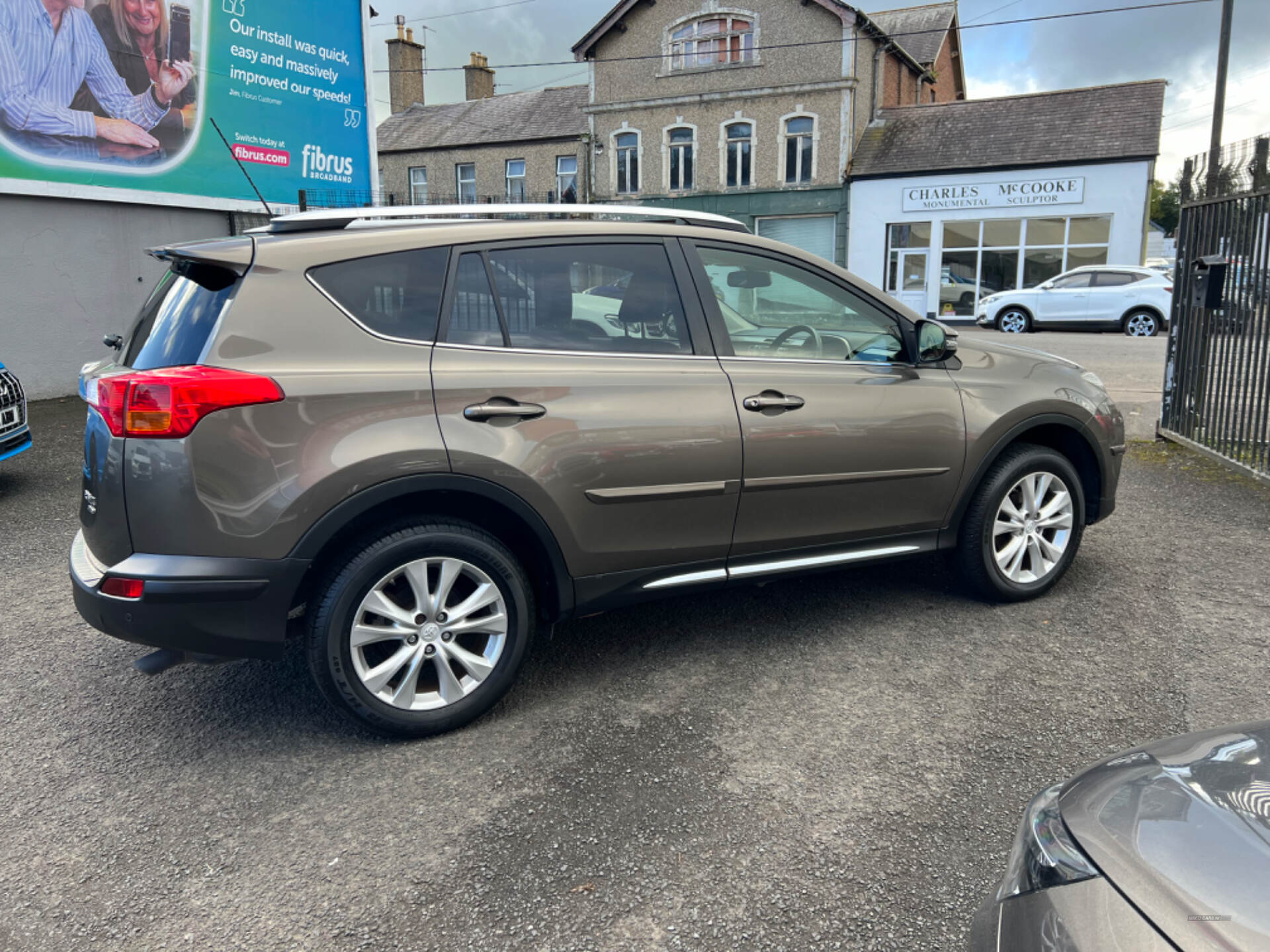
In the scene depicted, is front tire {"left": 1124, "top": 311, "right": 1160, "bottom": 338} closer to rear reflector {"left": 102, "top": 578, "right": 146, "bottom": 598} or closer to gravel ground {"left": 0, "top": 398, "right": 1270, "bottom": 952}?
gravel ground {"left": 0, "top": 398, "right": 1270, "bottom": 952}

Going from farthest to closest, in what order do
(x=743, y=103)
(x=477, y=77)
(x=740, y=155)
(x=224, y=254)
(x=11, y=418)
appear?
(x=477, y=77) → (x=740, y=155) → (x=743, y=103) → (x=11, y=418) → (x=224, y=254)

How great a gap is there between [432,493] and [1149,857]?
2314mm

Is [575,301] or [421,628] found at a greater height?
[575,301]

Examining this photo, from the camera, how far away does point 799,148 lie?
28594mm

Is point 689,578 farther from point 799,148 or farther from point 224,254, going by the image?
point 799,148

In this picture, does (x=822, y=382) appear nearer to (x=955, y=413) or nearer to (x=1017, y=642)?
(x=955, y=413)

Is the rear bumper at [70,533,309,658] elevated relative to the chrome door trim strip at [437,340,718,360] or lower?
lower

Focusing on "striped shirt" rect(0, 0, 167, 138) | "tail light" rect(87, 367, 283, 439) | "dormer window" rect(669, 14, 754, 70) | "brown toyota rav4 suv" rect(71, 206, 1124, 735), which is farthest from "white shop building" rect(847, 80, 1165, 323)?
"tail light" rect(87, 367, 283, 439)

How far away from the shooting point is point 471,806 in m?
2.83

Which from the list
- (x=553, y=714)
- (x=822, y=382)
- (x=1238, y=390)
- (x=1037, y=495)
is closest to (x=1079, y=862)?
(x=553, y=714)

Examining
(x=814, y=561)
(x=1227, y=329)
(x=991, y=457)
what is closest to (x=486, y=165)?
(x=1227, y=329)

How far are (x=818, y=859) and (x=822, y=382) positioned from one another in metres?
1.91

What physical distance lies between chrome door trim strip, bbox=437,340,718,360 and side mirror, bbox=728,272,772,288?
42cm

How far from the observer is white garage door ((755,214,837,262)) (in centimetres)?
2886
